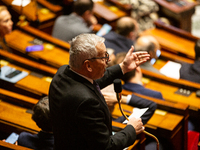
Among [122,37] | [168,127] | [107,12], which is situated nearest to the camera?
[168,127]

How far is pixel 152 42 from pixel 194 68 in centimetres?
31

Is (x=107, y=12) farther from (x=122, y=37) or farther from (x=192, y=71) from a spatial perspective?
(x=192, y=71)

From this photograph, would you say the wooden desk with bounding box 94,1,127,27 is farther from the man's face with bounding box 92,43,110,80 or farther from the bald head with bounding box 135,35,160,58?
the man's face with bounding box 92,43,110,80

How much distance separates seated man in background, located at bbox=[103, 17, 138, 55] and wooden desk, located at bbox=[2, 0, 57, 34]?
2.22ft

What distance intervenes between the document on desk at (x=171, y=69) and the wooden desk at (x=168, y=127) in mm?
560

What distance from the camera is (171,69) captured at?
2133 millimetres

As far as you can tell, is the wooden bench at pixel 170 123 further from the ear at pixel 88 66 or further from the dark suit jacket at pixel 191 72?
the ear at pixel 88 66

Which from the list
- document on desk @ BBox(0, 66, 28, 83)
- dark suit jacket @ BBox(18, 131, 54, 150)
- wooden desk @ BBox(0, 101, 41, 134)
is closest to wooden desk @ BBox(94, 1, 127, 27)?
document on desk @ BBox(0, 66, 28, 83)

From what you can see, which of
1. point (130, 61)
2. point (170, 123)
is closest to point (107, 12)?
point (170, 123)

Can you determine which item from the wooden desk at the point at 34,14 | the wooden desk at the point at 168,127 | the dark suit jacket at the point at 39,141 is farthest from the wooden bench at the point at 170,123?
the wooden desk at the point at 34,14

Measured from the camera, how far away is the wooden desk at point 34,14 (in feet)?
8.10

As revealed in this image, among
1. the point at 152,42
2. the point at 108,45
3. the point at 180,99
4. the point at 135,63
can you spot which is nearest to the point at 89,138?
the point at 135,63

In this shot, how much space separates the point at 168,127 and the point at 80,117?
2.29 ft

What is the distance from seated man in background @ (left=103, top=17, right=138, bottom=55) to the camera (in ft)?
7.46
